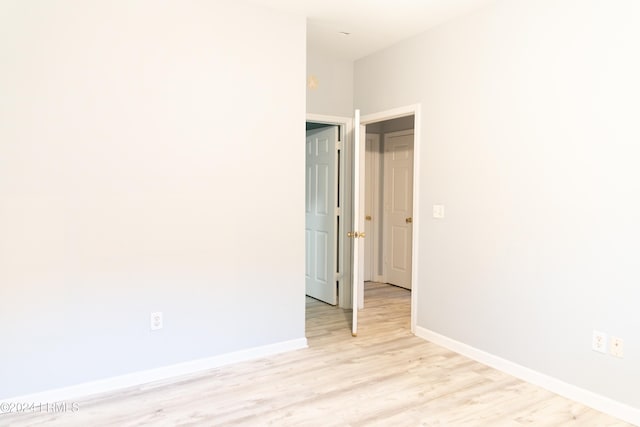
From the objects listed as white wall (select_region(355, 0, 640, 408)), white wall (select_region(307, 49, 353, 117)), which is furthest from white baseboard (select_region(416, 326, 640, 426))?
white wall (select_region(307, 49, 353, 117))

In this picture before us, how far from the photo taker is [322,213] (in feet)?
15.9

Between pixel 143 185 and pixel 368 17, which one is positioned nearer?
pixel 143 185

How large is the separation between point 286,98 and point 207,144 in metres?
0.77

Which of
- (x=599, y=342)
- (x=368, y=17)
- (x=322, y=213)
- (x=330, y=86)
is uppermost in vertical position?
(x=368, y=17)

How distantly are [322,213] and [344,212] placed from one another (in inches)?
11.9

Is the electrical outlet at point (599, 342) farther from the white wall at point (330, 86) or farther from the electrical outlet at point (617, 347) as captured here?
the white wall at point (330, 86)

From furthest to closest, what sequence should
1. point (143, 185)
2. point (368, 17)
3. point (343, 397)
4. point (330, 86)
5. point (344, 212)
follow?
point (344, 212) < point (330, 86) < point (368, 17) < point (143, 185) < point (343, 397)

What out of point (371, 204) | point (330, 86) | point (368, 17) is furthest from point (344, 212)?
point (368, 17)

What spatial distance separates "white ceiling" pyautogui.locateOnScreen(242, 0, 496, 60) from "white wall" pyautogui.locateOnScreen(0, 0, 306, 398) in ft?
0.68

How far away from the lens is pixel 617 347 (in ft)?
8.09

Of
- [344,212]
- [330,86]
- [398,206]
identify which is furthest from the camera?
[398,206]

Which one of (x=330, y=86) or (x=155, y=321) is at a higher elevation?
(x=330, y=86)

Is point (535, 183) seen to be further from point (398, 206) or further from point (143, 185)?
point (398, 206)

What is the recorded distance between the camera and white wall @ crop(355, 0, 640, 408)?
8.00 ft
